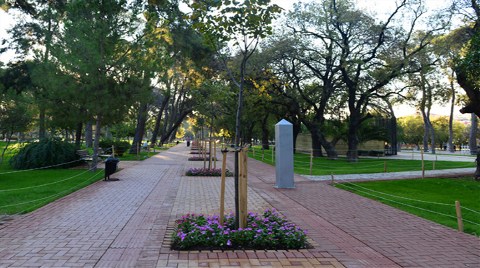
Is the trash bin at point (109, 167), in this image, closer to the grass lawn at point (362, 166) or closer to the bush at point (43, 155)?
the bush at point (43, 155)

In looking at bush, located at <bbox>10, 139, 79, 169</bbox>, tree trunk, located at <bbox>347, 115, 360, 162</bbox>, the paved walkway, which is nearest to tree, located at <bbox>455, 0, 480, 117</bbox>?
the paved walkway

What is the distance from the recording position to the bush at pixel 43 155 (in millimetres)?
17812

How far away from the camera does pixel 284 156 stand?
1223 centimetres

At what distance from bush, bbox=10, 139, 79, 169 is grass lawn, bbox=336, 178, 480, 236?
1362cm

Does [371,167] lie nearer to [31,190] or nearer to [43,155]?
[31,190]

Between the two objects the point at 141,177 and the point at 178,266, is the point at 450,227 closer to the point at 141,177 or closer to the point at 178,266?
the point at 178,266

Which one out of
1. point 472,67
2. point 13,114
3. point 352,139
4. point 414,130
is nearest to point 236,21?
point 472,67

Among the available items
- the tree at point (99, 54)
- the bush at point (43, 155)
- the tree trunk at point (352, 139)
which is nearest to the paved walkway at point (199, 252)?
the tree at point (99, 54)

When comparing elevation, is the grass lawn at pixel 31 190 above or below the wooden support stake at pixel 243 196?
below

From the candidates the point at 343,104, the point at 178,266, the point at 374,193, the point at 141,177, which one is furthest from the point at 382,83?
the point at 178,266

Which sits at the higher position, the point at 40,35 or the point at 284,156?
the point at 40,35

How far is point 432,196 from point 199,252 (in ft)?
27.6

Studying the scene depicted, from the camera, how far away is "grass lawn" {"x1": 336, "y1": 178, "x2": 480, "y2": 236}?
25.3 feet

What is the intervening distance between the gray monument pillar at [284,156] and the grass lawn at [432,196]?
195 centimetres
